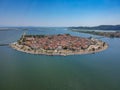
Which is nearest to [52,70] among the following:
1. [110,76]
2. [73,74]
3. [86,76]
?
[73,74]

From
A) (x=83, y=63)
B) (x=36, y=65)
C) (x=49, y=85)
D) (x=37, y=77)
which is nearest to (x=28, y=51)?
(x=36, y=65)

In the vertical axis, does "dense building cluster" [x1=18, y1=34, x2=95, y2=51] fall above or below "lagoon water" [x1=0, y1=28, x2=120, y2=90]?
above

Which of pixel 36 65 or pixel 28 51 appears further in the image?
pixel 28 51

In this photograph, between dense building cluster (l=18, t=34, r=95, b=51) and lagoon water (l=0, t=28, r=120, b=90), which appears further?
dense building cluster (l=18, t=34, r=95, b=51)

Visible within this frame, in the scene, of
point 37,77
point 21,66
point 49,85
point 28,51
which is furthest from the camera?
point 28,51

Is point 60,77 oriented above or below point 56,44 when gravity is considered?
below

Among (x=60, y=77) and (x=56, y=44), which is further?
(x=56, y=44)

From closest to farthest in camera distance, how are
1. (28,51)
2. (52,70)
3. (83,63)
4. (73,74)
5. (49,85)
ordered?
(49,85)
(73,74)
(52,70)
(83,63)
(28,51)

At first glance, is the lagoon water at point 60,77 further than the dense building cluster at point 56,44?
No

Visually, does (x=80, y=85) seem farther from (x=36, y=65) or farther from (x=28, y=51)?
(x=28, y=51)

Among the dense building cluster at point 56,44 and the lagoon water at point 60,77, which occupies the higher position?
the dense building cluster at point 56,44
